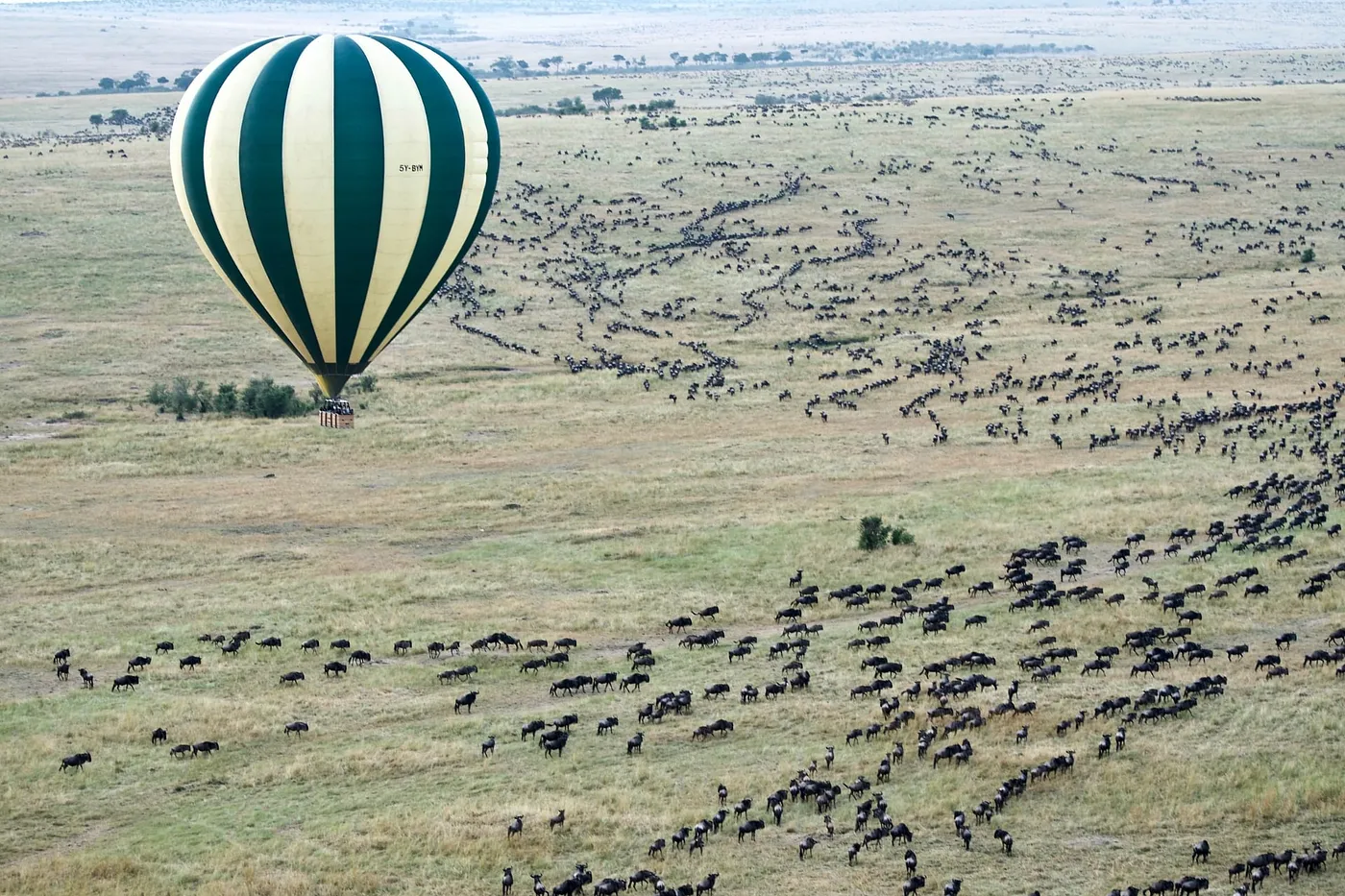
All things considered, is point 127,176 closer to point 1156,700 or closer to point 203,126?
point 203,126

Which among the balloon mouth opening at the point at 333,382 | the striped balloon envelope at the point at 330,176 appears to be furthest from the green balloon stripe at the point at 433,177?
the balloon mouth opening at the point at 333,382

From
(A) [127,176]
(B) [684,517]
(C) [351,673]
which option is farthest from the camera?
(A) [127,176]

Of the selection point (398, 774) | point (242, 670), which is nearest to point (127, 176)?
point (242, 670)

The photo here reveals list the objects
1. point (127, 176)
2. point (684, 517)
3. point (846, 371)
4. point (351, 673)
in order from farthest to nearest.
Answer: point (127, 176) < point (846, 371) < point (684, 517) < point (351, 673)

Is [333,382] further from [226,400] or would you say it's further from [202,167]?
[226,400]

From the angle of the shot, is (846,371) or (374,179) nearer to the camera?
(374,179)

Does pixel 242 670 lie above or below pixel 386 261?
below

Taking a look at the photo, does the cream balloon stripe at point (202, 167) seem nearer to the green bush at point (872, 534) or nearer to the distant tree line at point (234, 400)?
the green bush at point (872, 534)
